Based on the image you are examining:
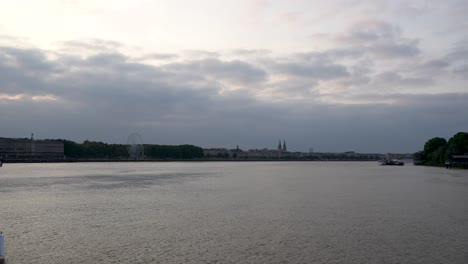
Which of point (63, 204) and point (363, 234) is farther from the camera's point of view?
point (63, 204)

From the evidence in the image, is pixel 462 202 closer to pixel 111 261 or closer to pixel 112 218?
pixel 112 218

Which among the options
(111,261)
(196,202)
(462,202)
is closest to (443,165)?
(462,202)

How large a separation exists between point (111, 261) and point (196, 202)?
25.9 metres

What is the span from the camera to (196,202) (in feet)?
162

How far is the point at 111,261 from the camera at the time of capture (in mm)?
23641

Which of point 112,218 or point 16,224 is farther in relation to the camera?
point 112,218

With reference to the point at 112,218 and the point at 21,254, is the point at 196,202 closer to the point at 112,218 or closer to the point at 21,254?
the point at 112,218

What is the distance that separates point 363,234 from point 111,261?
15.7 metres

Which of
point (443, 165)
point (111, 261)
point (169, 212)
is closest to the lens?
point (111, 261)

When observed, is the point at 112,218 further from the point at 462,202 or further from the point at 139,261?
the point at 462,202

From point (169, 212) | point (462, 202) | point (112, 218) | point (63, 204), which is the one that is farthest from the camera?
point (462, 202)

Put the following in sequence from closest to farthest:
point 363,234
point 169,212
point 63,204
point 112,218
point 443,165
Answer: point 363,234 < point 112,218 < point 169,212 < point 63,204 < point 443,165

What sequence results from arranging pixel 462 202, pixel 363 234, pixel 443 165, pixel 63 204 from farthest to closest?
1. pixel 443 165
2. pixel 462 202
3. pixel 63 204
4. pixel 363 234

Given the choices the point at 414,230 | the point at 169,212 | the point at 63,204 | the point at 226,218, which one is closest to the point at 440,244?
the point at 414,230
